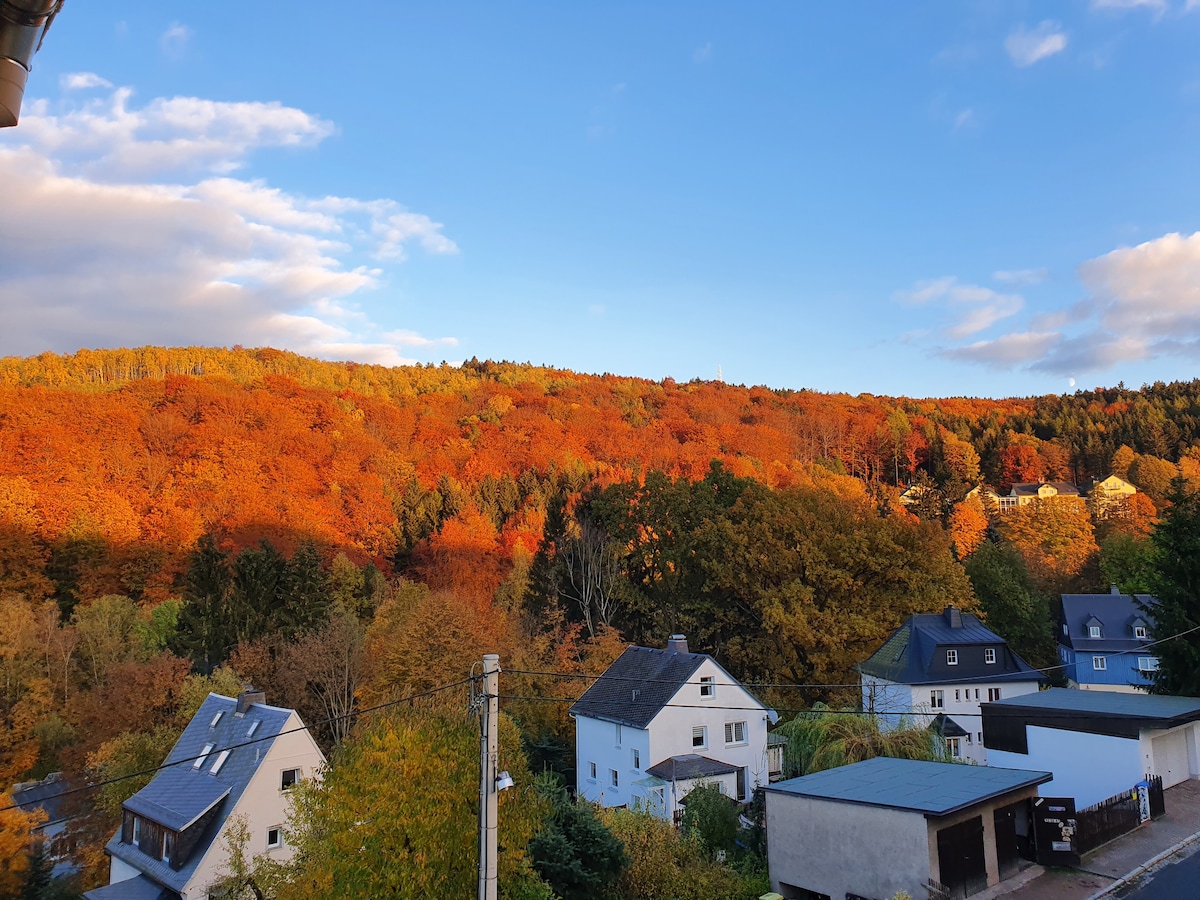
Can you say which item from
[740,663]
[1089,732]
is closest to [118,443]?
[740,663]

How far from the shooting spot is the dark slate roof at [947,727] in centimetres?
3712

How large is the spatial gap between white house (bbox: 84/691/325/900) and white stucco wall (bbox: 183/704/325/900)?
31mm

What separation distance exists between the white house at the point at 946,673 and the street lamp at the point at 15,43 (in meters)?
41.4

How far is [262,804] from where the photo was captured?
28.1m

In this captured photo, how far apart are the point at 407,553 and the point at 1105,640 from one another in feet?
170

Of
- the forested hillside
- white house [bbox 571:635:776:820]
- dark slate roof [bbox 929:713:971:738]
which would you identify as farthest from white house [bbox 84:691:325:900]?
dark slate roof [bbox 929:713:971:738]

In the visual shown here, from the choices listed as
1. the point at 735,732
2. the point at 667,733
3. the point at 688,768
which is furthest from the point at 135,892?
the point at 735,732

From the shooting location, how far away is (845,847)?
18.8m

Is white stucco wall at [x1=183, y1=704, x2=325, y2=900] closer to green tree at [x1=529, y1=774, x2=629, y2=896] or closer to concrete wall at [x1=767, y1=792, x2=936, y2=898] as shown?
green tree at [x1=529, y1=774, x2=629, y2=896]

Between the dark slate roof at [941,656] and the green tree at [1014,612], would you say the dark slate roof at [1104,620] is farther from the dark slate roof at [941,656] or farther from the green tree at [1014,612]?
the dark slate roof at [941,656]

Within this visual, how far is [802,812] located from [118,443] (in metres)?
61.4

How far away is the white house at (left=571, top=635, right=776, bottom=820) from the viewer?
3120cm

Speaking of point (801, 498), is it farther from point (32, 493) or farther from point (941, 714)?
point (32, 493)

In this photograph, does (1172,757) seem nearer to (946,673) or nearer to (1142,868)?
(1142,868)
